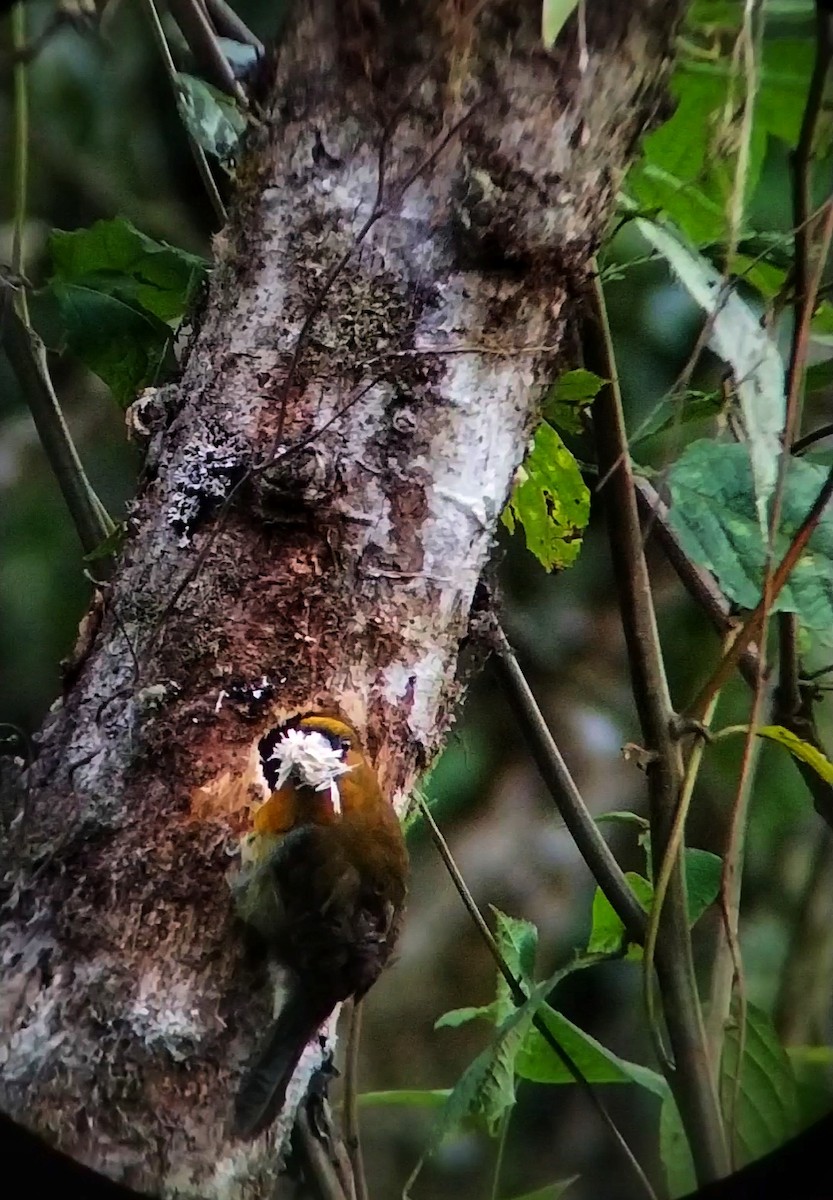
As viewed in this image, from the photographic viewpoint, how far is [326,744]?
45cm

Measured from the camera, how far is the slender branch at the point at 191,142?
51 centimetres

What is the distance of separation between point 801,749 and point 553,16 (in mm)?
374

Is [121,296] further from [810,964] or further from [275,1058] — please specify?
[810,964]

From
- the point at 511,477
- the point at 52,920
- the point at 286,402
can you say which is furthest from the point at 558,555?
the point at 52,920

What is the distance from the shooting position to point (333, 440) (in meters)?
0.49

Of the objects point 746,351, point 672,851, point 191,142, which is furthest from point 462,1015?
point 191,142

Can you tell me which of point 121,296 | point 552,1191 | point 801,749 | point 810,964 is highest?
point 121,296

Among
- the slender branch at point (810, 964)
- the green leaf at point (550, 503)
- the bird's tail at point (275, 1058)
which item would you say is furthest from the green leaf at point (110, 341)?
the slender branch at point (810, 964)

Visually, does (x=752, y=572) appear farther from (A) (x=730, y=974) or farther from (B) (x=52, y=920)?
(B) (x=52, y=920)

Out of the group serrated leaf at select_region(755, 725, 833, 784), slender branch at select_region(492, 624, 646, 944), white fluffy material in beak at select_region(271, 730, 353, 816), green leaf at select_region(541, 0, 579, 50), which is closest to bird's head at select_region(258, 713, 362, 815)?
white fluffy material in beak at select_region(271, 730, 353, 816)

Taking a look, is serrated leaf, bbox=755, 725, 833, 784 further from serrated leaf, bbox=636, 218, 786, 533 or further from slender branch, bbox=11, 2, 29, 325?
slender branch, bbox=11, 2, 29, 325

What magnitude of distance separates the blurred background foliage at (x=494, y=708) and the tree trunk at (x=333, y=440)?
0.03 metres

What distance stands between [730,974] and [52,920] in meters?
0.34

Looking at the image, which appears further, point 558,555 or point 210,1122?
point 558,555
